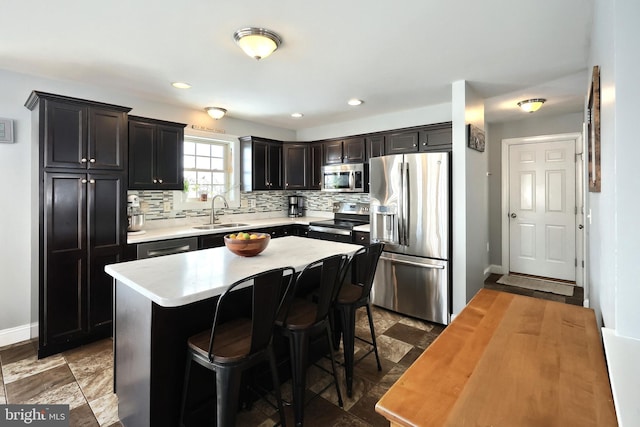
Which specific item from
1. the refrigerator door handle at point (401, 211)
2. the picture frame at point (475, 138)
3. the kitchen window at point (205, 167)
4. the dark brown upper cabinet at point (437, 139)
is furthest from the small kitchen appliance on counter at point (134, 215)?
the picture frame at point (475, 138)

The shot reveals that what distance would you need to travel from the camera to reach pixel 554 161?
4652mm

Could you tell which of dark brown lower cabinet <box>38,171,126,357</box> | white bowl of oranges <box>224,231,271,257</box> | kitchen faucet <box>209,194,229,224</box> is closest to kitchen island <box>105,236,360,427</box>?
white bowl of oranges <box>224,231,271,257</box>

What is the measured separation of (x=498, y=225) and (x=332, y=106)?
134 inches

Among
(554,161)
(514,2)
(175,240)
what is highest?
Result: (514,2)

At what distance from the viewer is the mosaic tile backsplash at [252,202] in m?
3.84

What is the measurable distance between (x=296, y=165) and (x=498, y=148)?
3.31 m

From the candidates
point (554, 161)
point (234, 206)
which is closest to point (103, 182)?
point (234, 206)

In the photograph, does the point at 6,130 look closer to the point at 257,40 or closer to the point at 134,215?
the point at 134,215

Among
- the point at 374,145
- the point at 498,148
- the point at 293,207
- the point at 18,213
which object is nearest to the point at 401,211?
the point at 374,145

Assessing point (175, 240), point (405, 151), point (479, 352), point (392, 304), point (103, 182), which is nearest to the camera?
point (479, 352)

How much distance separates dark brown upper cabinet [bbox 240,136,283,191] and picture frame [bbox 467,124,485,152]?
287 cm

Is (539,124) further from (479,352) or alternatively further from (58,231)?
(58,231)

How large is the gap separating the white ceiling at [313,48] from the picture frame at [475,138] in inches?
17.0

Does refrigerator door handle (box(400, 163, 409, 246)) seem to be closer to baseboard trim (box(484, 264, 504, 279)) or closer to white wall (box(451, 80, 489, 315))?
white wall (box(451, 80, 489, 315))
